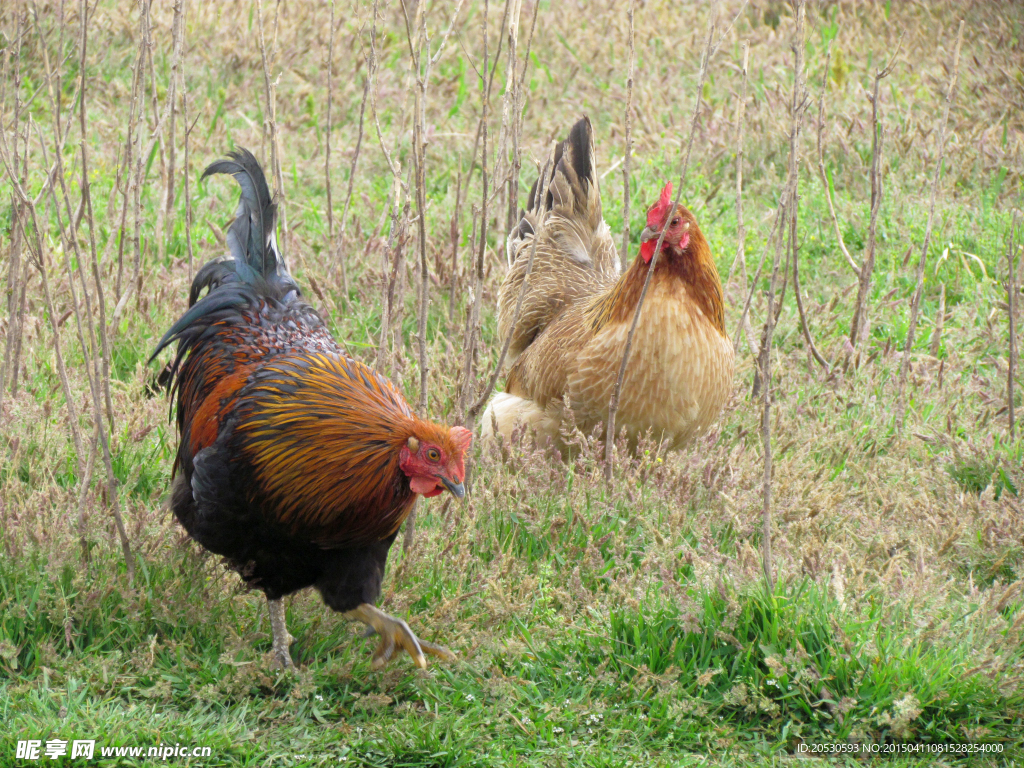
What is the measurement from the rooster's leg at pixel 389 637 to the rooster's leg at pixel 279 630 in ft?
0.66

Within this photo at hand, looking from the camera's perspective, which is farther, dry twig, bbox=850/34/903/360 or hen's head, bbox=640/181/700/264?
dry twig, bbox=850/34/903/360

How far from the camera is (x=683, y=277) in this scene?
13.3 feet

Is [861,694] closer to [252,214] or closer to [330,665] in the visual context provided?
[330,665]

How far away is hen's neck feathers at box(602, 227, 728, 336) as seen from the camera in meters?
4.04

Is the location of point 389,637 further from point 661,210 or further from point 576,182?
point 576,182

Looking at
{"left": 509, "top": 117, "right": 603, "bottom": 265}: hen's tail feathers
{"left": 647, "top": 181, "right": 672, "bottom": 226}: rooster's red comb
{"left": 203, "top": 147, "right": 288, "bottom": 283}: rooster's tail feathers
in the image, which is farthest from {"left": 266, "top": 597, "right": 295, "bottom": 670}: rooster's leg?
{"left": 509, "top": 117, "right": 603, "bottom": 265}: hen's tail feathers

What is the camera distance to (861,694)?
2.79m

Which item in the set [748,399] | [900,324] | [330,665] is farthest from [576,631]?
[900,324]

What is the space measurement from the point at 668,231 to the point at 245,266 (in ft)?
5.75

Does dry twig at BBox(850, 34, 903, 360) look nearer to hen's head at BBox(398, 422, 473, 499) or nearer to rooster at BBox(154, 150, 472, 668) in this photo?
rooster at BBox(154, 150, 472, 668)

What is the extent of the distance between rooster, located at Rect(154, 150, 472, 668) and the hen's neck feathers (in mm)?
1349

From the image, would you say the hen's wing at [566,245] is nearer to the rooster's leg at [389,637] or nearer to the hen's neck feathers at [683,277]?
the hen's neck feathers at [683,277]

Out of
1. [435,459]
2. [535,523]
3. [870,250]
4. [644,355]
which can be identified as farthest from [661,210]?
[435,459]

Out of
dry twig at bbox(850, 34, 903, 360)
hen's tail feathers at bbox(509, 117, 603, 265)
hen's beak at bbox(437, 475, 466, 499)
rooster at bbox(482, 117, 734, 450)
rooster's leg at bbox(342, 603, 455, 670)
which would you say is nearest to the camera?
hen's beak at bbox(437, 475, 466, 499)
